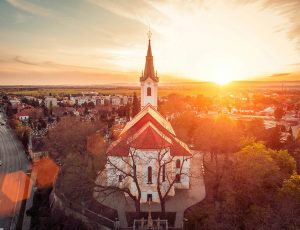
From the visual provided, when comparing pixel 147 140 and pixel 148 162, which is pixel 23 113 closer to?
pixel 147 140

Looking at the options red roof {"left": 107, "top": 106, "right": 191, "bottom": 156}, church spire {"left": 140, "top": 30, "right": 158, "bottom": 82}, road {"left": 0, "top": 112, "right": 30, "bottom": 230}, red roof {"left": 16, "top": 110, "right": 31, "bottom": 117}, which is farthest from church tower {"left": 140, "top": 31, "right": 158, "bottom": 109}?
red roof {"left": 16, "top": 110, "right": 31, "bottom": 117}

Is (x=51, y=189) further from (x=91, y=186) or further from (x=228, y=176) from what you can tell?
(x=228, y=176)

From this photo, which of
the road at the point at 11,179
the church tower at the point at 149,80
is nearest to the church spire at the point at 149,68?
the church tower at the point at 149,80

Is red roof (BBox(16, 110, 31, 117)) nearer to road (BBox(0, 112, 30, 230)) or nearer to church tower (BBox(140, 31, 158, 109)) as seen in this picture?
road (BBox(0, 112, 30, 230))

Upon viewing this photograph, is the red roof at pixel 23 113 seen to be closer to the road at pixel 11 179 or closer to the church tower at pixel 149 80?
the road at pixel 11 179

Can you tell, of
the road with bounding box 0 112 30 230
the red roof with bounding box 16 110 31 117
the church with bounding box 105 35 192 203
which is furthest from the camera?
the red roof with bounding box 16 110 31 117

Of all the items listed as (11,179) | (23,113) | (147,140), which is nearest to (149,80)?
(147,140)
